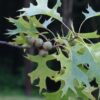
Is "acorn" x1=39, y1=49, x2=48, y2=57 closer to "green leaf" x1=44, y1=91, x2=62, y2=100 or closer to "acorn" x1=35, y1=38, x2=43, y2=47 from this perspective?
"acorn" x1=35, y1=38, x2=43, y2=47

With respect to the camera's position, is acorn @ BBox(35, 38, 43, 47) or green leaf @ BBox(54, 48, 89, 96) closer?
acorn @ BBox(35, 38, 43, 47)

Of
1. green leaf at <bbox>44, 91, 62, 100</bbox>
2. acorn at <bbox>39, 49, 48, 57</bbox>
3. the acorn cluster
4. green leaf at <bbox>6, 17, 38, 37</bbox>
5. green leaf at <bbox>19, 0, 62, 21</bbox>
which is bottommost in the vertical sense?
green leaf at <bbox>44, 91, 62, 100</bbox>

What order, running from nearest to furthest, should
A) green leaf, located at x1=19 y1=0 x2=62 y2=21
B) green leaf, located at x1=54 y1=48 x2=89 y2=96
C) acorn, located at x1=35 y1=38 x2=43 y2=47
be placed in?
acorn, located at x1=35 y1=38 x2=43 y2=47 < green leaf, located at x1=54 y1=48 x2=89 y2=96 < green leaf, located at x1=19 y1=0 x2=62 y2=21

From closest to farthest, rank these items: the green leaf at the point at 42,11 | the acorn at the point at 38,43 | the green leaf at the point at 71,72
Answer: the acorn at the point at 38,43 < the green leaf at the point at 71,72 < the green leaf at the point at 42,11

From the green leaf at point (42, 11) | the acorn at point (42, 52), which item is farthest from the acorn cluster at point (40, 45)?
the green leaf at point (42, 11)

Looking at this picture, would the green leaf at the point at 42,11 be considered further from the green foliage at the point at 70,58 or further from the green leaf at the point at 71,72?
the green leaf at the point at 71,72

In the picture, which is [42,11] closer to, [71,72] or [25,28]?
[25,28]

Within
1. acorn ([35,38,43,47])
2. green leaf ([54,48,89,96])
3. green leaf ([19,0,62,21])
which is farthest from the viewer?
green leaf ([19,0,62,21])

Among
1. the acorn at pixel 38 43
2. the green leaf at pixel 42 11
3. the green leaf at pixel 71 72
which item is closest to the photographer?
the acorn at pixel 38 43

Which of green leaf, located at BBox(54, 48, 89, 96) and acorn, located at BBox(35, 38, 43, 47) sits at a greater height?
acorn, located at BBox(35, 38, 43, 47)

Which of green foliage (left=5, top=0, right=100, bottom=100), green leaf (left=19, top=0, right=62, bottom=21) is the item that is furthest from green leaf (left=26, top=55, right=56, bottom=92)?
green leaf (left=19, top=0, right=62, bottom=21)

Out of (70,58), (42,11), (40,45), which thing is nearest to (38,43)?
(40,45)

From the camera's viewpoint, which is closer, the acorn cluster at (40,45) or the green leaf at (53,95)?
the acorn cluster at (40,45)
